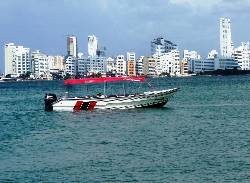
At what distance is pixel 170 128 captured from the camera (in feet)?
136

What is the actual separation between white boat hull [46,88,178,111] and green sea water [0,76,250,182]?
Result: 3621 millimetres

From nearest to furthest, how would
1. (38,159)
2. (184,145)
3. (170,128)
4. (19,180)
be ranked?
1. (19,180)
2. (38,159)
3. (184,145)
4. (170,128)

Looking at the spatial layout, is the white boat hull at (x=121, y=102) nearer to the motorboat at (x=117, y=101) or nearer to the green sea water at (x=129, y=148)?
the motorboat at (x=117, y=101)

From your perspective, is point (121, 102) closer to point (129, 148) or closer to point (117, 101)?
point (117, 101)

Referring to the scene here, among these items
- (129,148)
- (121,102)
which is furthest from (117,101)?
(129,148)

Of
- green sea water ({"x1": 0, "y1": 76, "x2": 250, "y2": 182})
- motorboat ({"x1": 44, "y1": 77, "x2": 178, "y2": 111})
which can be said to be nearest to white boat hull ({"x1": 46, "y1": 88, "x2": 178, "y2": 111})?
motorboat ({"x1": 44, "y1": 77, "x2": 178, "y2": 111})

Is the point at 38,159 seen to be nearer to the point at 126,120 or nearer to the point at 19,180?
the point at 19,180

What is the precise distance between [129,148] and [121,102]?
2352cm

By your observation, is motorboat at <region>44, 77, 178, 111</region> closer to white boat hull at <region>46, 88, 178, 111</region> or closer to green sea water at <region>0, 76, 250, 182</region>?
white boat hull at <region>46, 88, 178, 111</region>

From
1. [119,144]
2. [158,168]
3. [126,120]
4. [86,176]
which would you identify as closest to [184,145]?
[119,144]

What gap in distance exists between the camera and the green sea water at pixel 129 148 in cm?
2580

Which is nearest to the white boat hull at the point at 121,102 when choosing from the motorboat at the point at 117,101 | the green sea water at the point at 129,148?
the motorboat at the point at 117,101

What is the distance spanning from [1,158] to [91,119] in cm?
1913

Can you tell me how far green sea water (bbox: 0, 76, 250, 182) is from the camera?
25797 millimetres
